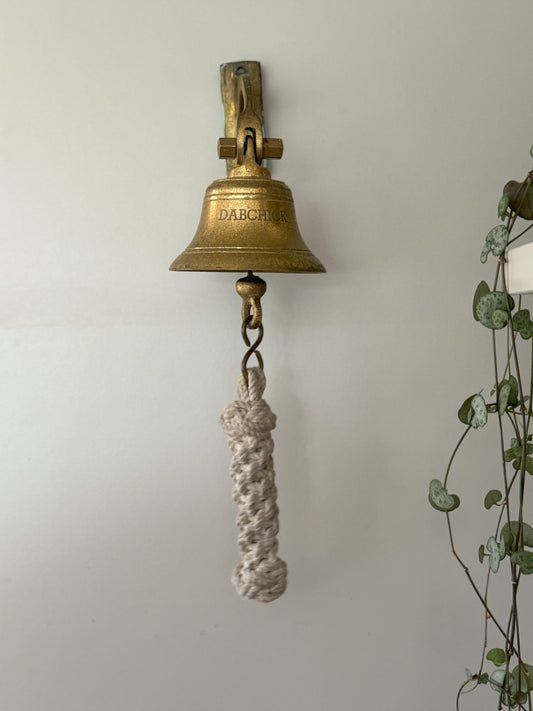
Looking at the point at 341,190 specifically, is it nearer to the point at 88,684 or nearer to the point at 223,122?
the point at 223,122

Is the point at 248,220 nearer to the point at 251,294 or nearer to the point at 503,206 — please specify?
the point at 251,294

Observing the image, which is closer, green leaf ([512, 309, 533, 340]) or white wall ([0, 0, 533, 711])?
green leaf ([512, 309, 533, 340])

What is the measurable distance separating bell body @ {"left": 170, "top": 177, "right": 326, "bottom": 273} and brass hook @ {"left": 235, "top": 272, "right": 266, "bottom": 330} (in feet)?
0.21

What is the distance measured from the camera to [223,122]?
89 centimetres

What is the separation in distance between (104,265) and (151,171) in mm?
141

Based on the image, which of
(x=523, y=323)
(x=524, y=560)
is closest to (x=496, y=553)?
(x=524, y=560)

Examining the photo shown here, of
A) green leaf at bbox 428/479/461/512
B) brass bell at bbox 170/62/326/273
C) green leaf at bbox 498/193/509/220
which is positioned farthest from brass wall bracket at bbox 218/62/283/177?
green leaf at bbox 428/479/461/512

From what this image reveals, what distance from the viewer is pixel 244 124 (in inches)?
32.3

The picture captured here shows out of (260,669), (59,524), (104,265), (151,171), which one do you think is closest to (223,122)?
(151,171)

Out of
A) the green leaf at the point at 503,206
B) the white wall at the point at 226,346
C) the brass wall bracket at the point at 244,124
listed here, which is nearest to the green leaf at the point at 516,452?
the white wall at the point at 226,346

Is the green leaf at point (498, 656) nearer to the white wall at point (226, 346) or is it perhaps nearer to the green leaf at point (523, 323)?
the white wall at point (226, 346)

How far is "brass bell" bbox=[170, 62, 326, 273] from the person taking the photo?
766 millimetres

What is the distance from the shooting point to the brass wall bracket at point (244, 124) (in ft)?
2.66

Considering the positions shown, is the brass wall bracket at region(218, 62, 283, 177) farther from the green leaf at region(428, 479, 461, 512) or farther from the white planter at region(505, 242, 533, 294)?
the green leaf at region(428, 479, 461, 512)
